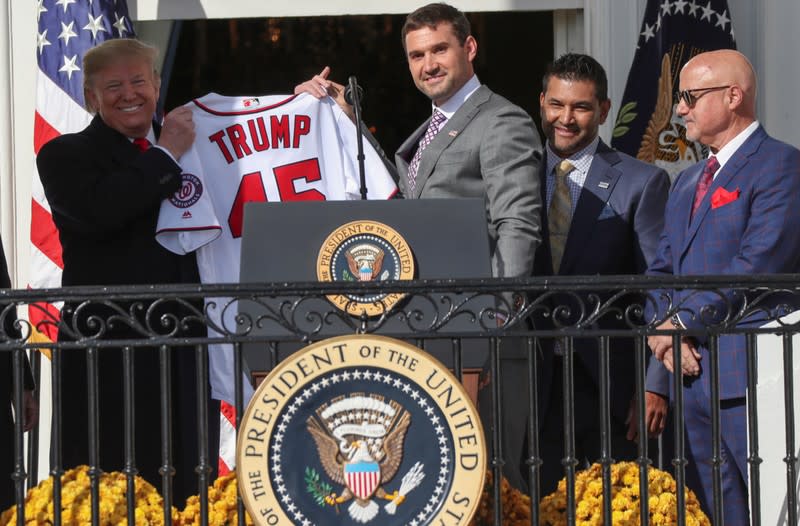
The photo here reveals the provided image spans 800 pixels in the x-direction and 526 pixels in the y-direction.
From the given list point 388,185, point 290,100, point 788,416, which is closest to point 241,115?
point 290,100

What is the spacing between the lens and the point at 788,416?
4.33m

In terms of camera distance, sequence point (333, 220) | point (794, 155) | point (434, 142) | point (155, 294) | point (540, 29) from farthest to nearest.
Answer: point (540, 29), point (434, 142), point (794, 155), point (333, 220), point (155, 294)

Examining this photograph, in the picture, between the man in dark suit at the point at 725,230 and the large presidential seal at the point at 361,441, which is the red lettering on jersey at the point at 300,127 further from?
the large presidential seal at the point at 361,441

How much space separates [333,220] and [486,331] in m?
0.63

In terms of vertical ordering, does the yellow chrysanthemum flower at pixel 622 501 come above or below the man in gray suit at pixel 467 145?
below

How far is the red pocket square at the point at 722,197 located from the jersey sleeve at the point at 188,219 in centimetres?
170

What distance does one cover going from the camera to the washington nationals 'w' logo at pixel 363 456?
415cm

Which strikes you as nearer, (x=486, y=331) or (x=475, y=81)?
(x=486, y=331)

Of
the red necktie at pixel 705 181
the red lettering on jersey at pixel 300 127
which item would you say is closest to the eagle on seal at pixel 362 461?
the red necktie at pixel 705 181

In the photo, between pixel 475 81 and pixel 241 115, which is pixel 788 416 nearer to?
pixel 475 81

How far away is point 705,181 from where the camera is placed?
5.17m

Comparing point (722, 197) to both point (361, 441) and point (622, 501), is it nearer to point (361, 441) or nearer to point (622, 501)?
point (622, 501)

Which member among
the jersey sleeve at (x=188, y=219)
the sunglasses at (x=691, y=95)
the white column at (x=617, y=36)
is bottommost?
the jersey sleeve at (x=188, y=219)

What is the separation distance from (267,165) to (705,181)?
1.55 metres
